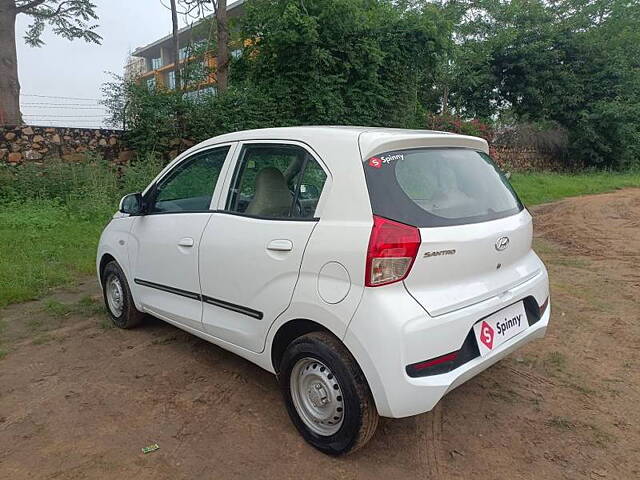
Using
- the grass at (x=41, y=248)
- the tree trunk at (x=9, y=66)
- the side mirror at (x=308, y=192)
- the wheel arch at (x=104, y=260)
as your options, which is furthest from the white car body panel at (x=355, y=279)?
the tree trunk at (x=9, y=66)

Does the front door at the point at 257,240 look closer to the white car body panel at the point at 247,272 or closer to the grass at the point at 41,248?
the white car body panel at the point at 247,272

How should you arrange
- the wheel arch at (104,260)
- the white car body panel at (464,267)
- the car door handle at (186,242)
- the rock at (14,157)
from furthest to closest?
the rock at (14,157), the wheel arch at (104,260), the car door handle at (186,242), the white car body panel at (464,267)

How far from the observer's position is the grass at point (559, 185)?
13211 mm

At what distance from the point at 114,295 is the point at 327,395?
265 cm

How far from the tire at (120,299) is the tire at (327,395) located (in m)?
1.97

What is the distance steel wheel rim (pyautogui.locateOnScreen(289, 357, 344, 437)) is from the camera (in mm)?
2426

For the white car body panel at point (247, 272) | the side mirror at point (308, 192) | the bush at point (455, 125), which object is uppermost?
the bush at point (455, 125)

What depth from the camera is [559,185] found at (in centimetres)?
1537

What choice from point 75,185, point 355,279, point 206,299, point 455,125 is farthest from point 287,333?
point 455,125

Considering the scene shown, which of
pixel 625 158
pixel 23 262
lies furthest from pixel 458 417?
pixel 625 158

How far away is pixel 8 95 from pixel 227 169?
11037 millimetres

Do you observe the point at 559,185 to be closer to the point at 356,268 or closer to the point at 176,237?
the point at 176,237

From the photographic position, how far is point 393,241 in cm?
223

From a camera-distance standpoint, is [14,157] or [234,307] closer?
[234,307]
